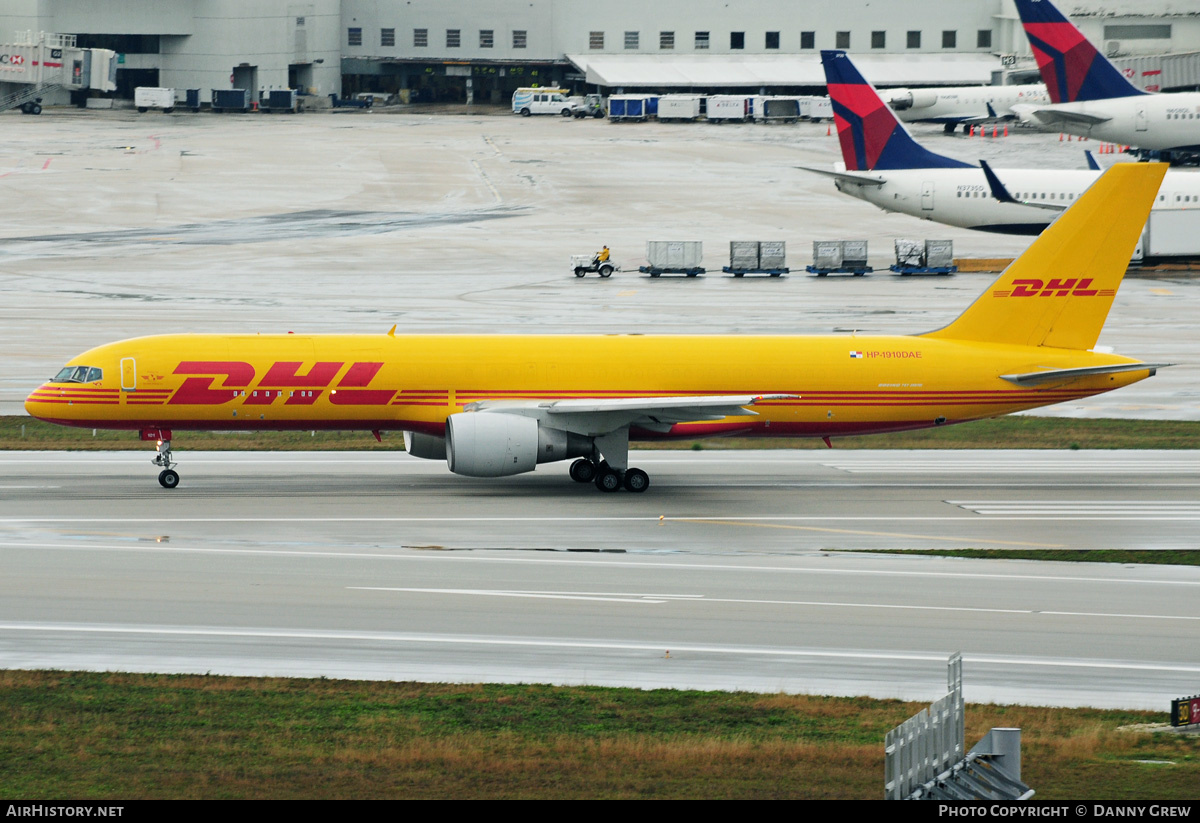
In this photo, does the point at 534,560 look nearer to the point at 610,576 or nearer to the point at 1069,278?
the point at 610,576

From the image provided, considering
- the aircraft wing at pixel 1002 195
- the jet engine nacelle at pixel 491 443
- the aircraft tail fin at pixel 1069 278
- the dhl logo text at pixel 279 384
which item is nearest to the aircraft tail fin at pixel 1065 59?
the aircraft wing at pixel 1002 195

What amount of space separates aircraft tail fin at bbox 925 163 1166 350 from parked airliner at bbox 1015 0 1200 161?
63.8 meters

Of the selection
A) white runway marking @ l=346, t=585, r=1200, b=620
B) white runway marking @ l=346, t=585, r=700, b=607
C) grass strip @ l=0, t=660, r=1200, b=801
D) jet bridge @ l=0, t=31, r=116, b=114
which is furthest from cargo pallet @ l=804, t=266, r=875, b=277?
jet bridge @ l=0, t=31, r=116, b=114

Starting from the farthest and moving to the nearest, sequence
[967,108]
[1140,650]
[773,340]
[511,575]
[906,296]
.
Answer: [967,108] → [906,296] → [773,340] → [511,575] → [1140,650]

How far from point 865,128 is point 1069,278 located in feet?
145

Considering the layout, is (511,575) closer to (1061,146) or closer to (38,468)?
(38,468)

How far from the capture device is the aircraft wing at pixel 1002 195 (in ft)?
269

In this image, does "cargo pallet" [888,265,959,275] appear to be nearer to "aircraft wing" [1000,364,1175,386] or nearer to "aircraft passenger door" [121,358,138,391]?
"aircraft wing" [1000,364,1175,386]

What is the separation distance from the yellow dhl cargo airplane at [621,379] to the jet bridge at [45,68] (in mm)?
125415

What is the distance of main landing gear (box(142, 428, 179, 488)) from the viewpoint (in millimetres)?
41594

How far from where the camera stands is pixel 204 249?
3467 inches

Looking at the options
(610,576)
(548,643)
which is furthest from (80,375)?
(548,643)

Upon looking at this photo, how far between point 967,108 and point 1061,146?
1805 centimetres

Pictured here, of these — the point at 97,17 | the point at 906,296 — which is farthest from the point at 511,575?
the point at 97,17
